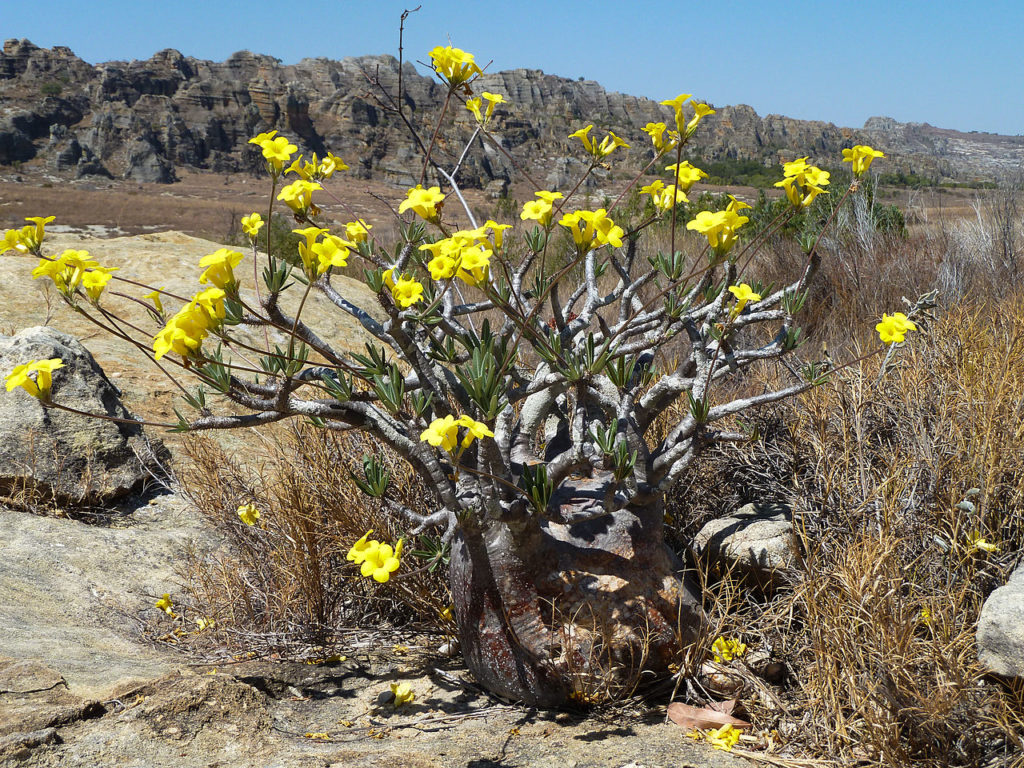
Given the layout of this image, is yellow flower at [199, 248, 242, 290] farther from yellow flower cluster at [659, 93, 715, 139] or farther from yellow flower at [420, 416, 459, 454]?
yellow flower cluster at [659, 93, 715, 139]

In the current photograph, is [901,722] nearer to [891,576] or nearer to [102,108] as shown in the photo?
[891,576]

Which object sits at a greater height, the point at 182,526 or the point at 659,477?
the point at 659,477

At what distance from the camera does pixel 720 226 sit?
5.59ft

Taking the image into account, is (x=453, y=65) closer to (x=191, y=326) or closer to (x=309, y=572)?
(x=191, y=326)

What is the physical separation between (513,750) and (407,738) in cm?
29

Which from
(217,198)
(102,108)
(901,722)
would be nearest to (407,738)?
(901,722)

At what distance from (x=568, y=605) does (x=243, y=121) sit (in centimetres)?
10244

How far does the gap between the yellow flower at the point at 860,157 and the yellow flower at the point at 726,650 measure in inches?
54.7

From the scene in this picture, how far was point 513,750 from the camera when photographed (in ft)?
6.09

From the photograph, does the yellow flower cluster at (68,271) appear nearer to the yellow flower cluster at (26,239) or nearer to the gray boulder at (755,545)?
the yellow flower cluster at (26,239)

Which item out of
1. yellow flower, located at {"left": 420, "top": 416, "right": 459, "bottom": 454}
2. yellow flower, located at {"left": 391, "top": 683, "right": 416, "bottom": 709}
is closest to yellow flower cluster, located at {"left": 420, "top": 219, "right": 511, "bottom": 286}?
yellow flower, located at {"left": 420, "top": 416, "right": 459, "bottom": 454}

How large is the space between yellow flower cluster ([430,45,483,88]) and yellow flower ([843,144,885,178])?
108 cm

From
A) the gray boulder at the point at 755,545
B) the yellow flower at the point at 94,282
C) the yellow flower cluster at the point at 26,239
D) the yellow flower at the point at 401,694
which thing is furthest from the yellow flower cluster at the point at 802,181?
the yellow flower cluster at the point at 26,239

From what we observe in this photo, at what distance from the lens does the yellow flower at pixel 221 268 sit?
4.87 ft
